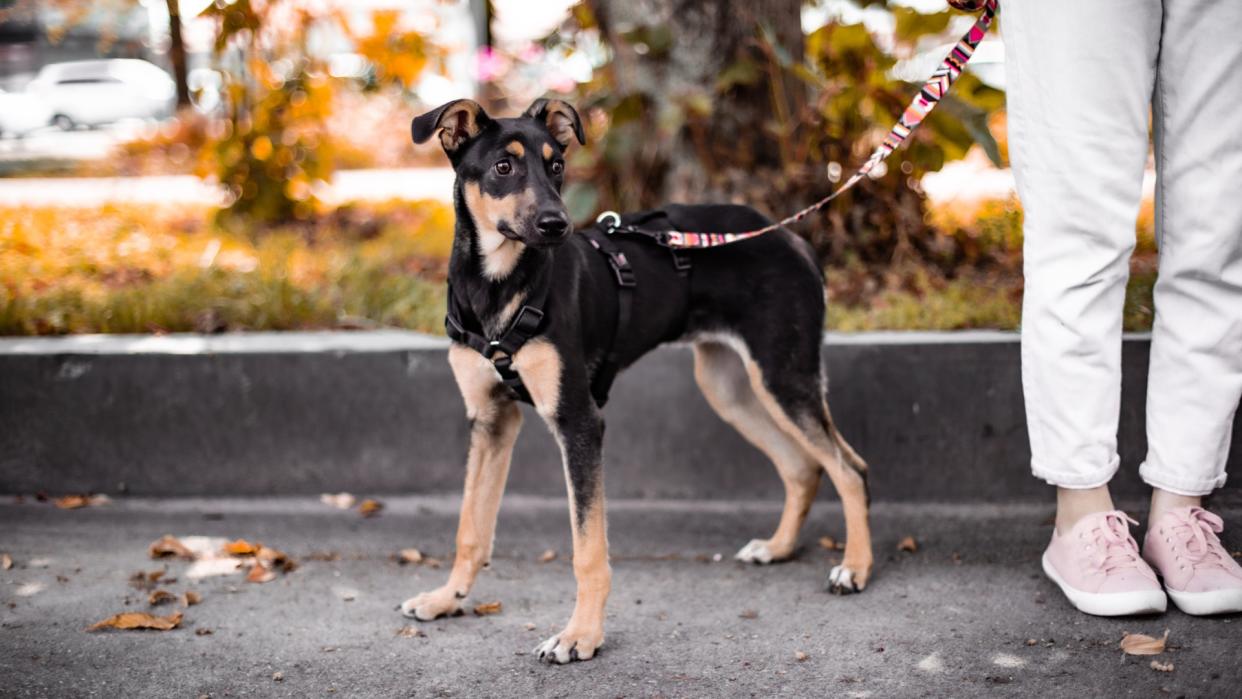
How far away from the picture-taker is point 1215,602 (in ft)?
10.6

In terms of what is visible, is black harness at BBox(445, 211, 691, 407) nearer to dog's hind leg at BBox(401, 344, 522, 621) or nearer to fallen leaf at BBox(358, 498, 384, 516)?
dog's hind leg at BBox(401, 344, 522, 621)

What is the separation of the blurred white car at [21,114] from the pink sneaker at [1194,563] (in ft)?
102

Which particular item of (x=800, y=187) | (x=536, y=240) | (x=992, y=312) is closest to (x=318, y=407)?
(x=536, y=240)

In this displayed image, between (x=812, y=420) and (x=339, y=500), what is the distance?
2100 millimetres

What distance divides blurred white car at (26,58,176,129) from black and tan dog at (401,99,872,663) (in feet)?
102

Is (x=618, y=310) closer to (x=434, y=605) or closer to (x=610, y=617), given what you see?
(x=610, y=617)

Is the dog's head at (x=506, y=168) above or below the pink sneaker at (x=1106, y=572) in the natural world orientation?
above

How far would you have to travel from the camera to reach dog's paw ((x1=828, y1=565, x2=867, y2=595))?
3.76m

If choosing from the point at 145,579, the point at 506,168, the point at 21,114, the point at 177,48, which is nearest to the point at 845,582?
the point at 506,168

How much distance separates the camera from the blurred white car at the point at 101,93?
107 ft

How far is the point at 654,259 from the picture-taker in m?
3.75

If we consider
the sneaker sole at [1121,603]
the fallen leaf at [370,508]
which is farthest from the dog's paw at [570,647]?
the fallen leaf at [370,508]

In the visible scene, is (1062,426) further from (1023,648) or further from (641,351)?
(641,351)

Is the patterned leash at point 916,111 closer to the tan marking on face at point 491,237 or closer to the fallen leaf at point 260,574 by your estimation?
the tan marking on face at point 491,237
